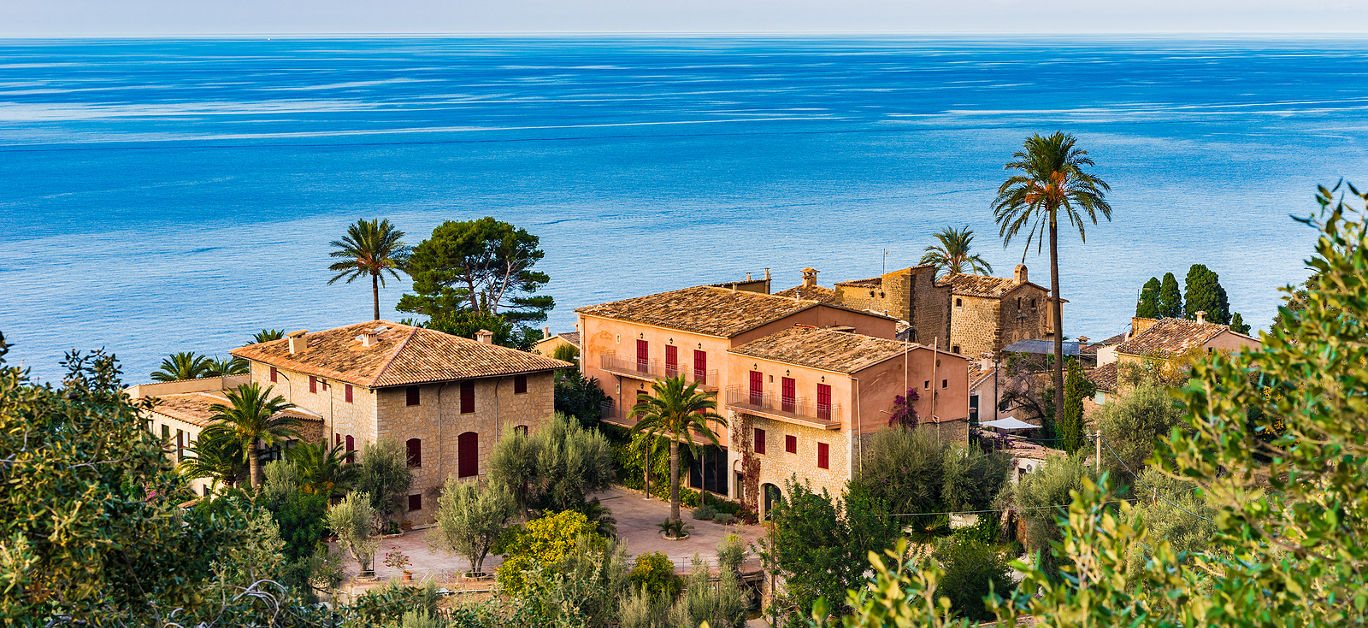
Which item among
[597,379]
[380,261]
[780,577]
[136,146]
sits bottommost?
[780,577]

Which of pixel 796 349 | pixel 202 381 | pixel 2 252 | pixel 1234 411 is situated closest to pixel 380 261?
pixel 202 381

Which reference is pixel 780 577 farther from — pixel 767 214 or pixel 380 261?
pixel 767 214

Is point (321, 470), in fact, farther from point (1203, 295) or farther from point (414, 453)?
point (1203, 295)

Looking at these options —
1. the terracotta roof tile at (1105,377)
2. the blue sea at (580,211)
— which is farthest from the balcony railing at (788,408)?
the blue sea at (580,211)

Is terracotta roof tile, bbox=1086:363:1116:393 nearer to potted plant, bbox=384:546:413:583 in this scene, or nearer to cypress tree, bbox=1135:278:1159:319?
cypress tree, bbox=1135:278:1159:319

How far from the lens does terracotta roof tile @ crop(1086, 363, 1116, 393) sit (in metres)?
48.3

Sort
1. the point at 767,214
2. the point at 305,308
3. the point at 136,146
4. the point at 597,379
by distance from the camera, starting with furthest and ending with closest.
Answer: the point at 136,146
the point at 767,214
the point at 305,308
the point at 597,379

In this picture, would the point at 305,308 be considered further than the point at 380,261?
Yes

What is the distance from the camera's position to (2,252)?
107375mm

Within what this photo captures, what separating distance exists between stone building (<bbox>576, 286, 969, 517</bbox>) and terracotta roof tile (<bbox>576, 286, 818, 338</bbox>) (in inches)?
1.6

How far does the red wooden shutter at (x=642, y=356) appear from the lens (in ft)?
146

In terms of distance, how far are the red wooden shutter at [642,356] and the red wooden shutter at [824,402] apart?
743 cm

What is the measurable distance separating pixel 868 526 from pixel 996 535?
18.0 feet

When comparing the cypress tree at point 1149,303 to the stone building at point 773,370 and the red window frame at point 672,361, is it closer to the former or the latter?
the stone building at point 773,370
